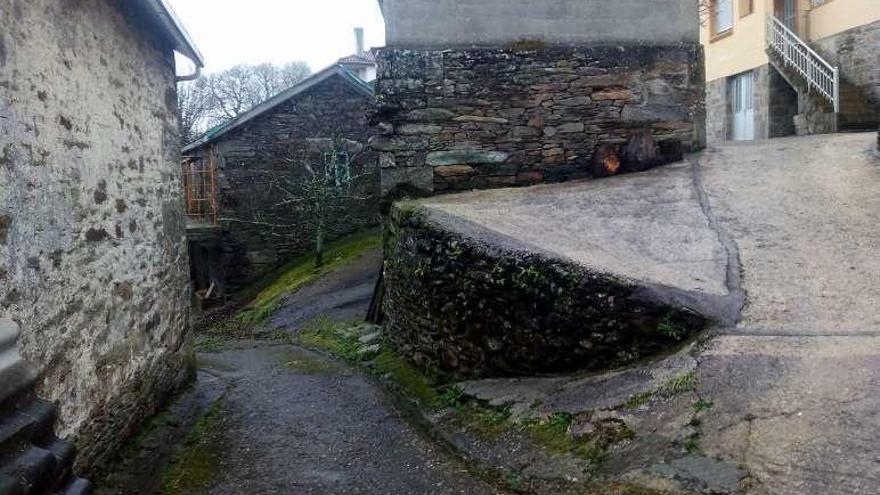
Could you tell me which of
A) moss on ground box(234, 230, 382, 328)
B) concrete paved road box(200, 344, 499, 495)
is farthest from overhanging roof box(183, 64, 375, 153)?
concrete paved road box(200, 344, 499, 495)

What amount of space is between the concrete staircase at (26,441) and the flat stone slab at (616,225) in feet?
9.71

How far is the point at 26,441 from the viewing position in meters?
2.34

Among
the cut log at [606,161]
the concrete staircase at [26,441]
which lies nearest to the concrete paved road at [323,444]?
the concrete staircase at [26,441]

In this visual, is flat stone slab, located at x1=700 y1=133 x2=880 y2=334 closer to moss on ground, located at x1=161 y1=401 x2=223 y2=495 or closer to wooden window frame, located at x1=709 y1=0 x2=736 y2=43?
moss on ground, located at x1=161 y1=401 x2=223 y2=495

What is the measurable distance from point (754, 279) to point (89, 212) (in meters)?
4.29

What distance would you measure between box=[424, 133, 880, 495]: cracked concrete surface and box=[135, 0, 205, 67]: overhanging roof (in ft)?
8.66

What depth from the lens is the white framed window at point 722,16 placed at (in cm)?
1667

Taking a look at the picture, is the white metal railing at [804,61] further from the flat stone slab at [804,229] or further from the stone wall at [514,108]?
the stone wall at [514,108]

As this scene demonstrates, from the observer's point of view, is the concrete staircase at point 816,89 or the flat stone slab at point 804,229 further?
the concrete staircase at point 816,89

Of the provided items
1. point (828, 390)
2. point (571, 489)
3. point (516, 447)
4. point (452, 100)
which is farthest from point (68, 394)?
point (452, 100)

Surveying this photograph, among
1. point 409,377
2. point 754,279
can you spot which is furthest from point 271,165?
point 754,279

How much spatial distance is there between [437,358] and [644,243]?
74.5 inches

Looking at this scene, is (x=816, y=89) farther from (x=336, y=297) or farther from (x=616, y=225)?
(x=336, y=297)

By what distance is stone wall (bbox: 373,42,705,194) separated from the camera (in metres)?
7.61
